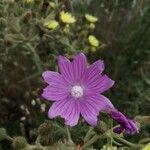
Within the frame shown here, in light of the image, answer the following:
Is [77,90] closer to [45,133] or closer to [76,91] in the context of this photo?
[76,91]

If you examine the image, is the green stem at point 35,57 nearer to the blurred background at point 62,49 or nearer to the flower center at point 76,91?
the blurred background at point 62,49

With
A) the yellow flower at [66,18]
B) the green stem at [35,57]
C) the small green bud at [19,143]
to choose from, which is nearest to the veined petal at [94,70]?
the small green bud at [19,143]

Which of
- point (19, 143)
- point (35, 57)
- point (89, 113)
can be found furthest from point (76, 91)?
point (35, 57)

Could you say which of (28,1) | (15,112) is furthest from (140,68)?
(28,1)

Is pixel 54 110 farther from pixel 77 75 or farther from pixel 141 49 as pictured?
pixel 141 49

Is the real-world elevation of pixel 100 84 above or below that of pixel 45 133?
above

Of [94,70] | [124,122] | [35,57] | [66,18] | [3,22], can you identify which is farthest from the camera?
[66,18]
